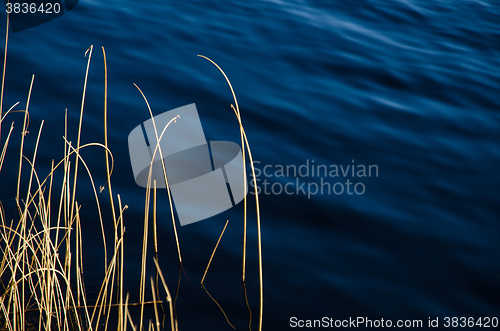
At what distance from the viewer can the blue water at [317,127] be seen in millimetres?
2068

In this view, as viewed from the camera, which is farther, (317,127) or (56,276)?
(317,127)

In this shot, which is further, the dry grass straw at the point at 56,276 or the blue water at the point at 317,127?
the blue water at the point at 317,127

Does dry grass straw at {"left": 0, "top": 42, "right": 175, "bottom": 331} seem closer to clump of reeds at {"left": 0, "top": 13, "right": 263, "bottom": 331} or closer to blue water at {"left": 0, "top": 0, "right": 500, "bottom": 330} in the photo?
clump of reeds at {"left": 0, "top": 13, "right": 263, "bottom": 331}

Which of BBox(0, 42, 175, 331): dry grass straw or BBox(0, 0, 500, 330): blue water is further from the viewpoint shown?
BBox(0, 0, 500, 330): blue water

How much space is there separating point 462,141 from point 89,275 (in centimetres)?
221

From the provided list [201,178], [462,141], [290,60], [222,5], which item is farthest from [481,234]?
[222,5]

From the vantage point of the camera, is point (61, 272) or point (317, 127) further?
point (317, 127)

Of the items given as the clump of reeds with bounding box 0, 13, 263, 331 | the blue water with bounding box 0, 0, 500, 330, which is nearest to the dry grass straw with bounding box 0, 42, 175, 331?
the clump of reeds with bounding box 0, 13, 263, 331

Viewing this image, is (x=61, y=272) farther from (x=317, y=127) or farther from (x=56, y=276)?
(x=317, y=127)

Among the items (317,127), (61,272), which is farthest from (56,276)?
(317,127)

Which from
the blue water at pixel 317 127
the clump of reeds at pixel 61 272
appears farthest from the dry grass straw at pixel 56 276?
the blue water at pixel 317 127

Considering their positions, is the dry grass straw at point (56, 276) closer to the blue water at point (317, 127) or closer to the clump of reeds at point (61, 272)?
the clump of reeds at point (61, 272)

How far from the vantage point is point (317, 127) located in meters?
3.04

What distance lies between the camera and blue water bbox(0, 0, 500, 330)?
2068mm
